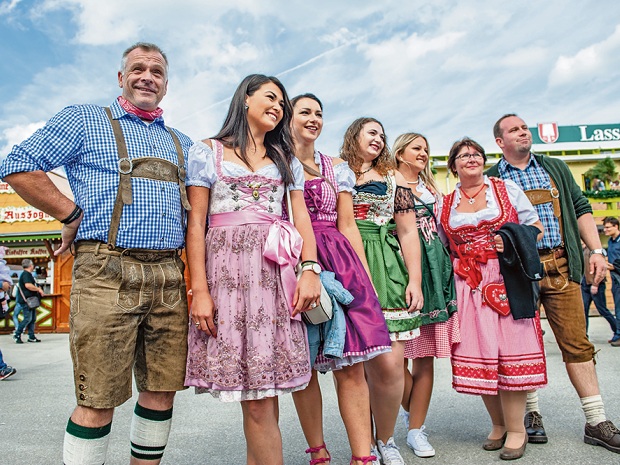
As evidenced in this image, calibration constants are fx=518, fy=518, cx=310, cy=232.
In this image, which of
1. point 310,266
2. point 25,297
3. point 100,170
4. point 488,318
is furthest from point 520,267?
point 25,297

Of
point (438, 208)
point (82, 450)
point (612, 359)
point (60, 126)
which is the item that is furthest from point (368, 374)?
point (612, 359)

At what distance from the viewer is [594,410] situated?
3338 millimetres

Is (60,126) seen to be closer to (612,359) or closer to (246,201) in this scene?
(246,201)

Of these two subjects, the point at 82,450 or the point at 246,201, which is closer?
the point at 82,450

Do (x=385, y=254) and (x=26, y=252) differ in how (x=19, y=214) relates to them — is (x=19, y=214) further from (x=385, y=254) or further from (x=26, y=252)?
(x=385, y=254)

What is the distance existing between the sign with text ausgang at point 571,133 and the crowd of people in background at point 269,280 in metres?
33.1

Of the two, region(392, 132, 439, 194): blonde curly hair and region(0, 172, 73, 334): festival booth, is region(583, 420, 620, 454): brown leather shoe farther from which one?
region(0, 172, 73, 334): festival booth

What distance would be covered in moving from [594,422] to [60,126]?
3.52m

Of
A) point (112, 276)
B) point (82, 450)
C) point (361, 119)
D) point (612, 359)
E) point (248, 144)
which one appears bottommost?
point (612, 359)

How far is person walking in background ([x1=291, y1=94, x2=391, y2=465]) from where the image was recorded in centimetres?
253

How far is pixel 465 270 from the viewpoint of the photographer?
135 inches

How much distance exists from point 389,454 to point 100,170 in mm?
2224

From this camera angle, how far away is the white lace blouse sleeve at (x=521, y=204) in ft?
11.5

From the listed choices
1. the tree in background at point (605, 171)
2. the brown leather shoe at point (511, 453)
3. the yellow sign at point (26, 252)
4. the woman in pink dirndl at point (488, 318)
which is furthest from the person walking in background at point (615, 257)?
the tree in background at point (605, 171)
